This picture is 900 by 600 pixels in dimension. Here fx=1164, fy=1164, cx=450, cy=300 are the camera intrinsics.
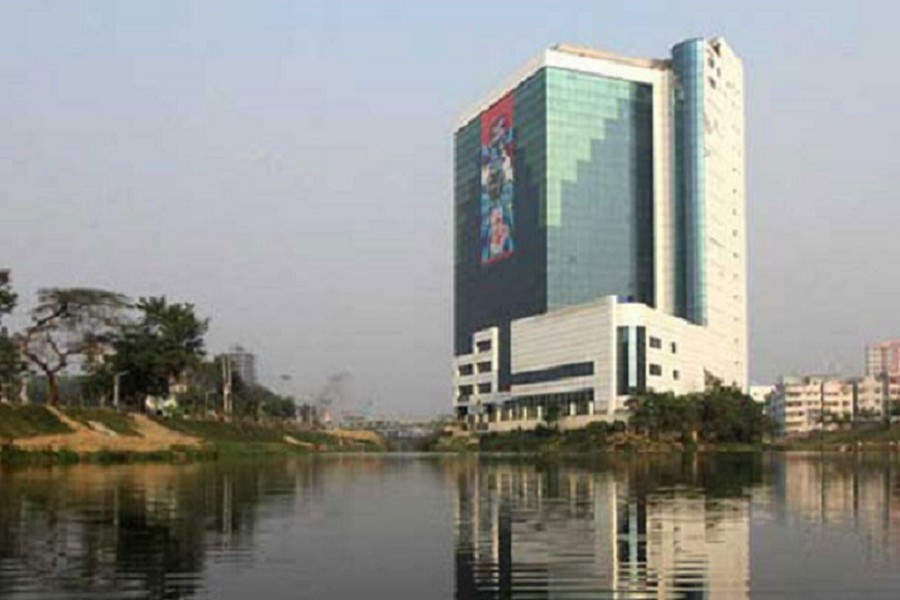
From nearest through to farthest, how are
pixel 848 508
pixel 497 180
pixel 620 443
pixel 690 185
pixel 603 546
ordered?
pixel 603 546 → pixel 848 508 → pixel 620 443 → pixel 690 185 → pixel 497 180

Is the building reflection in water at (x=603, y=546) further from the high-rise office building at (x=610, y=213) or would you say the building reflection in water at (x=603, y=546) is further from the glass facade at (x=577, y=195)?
the glass facade at (x=577, y=195)

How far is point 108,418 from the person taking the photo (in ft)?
315

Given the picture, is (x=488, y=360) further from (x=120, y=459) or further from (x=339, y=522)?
(x=339, y=522)

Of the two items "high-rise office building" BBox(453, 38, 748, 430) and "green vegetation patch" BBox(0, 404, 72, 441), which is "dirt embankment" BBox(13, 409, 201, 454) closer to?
"green vegetation patch" BBox(0, 404, 72, 441)

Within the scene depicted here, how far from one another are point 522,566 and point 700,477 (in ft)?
137

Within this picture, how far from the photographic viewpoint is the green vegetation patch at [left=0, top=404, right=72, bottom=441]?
79688mm

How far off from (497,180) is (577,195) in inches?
722

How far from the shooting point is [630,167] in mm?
167500

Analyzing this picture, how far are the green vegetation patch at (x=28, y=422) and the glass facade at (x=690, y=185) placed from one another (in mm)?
96832

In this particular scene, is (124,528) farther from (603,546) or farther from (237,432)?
(237,432)

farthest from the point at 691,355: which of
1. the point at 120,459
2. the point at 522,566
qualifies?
the point at 522,566

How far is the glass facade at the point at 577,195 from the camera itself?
162m

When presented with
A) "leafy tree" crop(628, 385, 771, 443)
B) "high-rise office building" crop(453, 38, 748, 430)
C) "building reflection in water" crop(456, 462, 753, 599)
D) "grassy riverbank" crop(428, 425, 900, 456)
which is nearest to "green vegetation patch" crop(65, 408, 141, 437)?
"grassy riverbank" crop(428, 425, 900, 456)

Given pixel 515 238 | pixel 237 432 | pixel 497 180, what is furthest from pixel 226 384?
pixel 497 180
